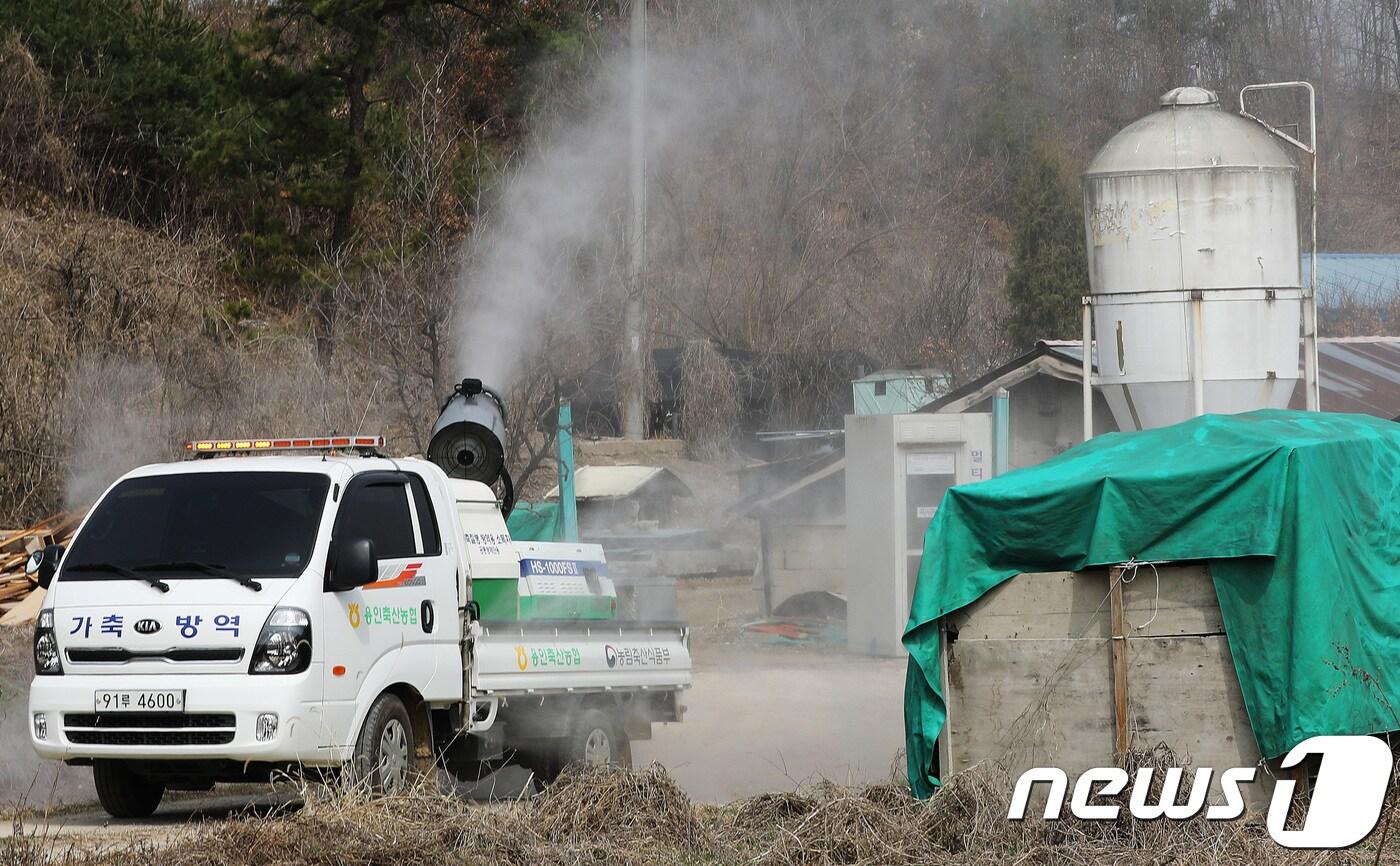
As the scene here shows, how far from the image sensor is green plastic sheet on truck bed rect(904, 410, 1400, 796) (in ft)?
31.3

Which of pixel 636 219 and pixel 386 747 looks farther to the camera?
pixel 636 219

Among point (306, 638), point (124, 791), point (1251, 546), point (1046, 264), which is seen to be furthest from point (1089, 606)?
point (1046, 264)

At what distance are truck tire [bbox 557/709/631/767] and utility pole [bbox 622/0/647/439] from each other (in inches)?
536

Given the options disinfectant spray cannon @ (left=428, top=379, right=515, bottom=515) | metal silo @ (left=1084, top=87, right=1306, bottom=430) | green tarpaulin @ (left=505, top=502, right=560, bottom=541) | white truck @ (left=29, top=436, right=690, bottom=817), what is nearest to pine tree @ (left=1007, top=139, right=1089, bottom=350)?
A: green tarpaulin @ (left=505, top=502, right=560, bottom=541)

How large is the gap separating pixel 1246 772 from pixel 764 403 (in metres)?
32.6

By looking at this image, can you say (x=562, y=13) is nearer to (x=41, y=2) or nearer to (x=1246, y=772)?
(x=41, y=2)

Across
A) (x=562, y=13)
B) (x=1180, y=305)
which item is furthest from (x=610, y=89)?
(x=1180, y=305)

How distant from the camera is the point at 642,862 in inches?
344

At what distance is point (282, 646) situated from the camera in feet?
32.4

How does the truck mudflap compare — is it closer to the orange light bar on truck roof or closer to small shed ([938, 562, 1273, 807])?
the orange light bar on truck roof

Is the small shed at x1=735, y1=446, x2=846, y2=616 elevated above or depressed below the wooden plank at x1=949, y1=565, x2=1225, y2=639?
below

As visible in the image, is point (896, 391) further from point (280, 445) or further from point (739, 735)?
point (280, 445)

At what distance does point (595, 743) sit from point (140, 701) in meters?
3.36

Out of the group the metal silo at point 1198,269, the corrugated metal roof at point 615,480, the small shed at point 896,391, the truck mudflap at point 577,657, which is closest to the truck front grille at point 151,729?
the truck mudflap at point 577,657
